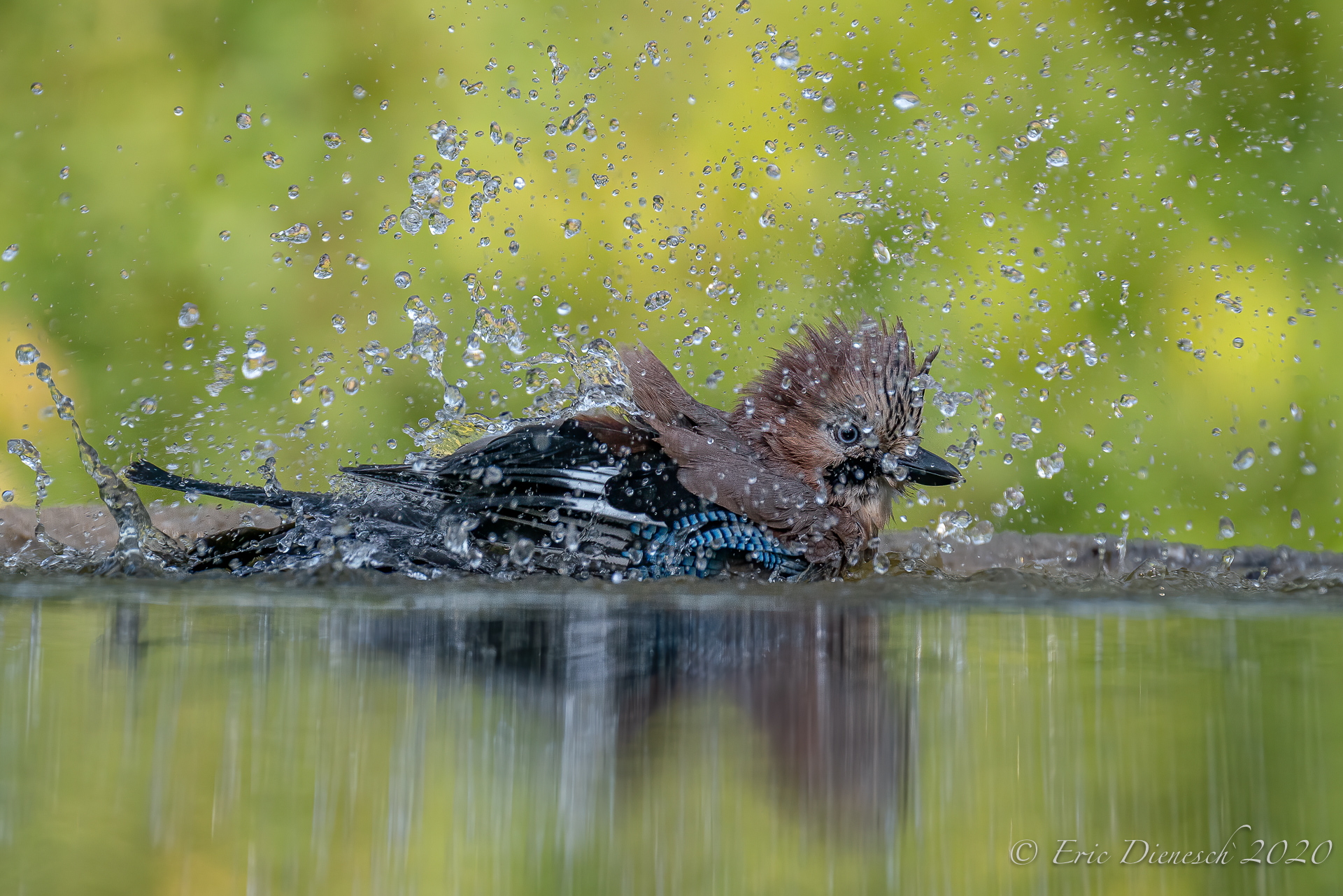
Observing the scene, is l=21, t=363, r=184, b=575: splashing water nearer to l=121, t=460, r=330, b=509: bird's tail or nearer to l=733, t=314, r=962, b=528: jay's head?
l=121, t=460, r=330, b=509: bird's tail

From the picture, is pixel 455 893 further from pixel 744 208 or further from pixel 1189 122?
pixel 1189 122

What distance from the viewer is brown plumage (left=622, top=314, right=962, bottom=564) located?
339cm

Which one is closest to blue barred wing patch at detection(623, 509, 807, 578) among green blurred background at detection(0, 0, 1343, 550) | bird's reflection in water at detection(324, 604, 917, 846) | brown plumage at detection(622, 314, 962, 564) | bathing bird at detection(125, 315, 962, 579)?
bathing bird at detection(125, 315, 962, 579)

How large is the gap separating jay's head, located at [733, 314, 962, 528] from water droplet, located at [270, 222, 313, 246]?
75.1 inches

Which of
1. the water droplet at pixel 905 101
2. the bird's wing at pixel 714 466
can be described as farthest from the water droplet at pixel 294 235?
the water droplet at pixel 905 101

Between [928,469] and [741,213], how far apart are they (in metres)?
2.42

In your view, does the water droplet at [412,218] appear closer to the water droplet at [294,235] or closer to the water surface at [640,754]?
the water droplet at [294,235]

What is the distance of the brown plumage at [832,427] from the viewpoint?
3.39 meters

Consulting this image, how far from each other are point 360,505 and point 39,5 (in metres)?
3.89

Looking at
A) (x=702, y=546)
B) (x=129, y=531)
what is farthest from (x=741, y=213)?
(x=129, y=531)

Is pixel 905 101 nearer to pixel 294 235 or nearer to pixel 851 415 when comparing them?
pixel 851 415

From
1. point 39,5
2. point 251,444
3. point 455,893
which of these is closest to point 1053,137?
point 251,444

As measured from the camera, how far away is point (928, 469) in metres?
3.48

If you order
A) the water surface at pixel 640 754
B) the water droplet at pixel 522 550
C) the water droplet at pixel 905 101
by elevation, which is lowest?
the water surface at pixel 640 754
